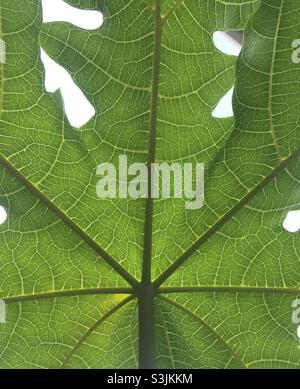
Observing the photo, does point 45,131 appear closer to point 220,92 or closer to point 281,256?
point 220,92

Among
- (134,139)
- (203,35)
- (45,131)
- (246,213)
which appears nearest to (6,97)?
(45,131)

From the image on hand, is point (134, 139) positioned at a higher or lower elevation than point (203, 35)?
lower

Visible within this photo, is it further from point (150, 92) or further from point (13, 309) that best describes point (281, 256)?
point (13, 309)

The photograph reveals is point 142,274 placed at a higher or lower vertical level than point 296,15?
lower
